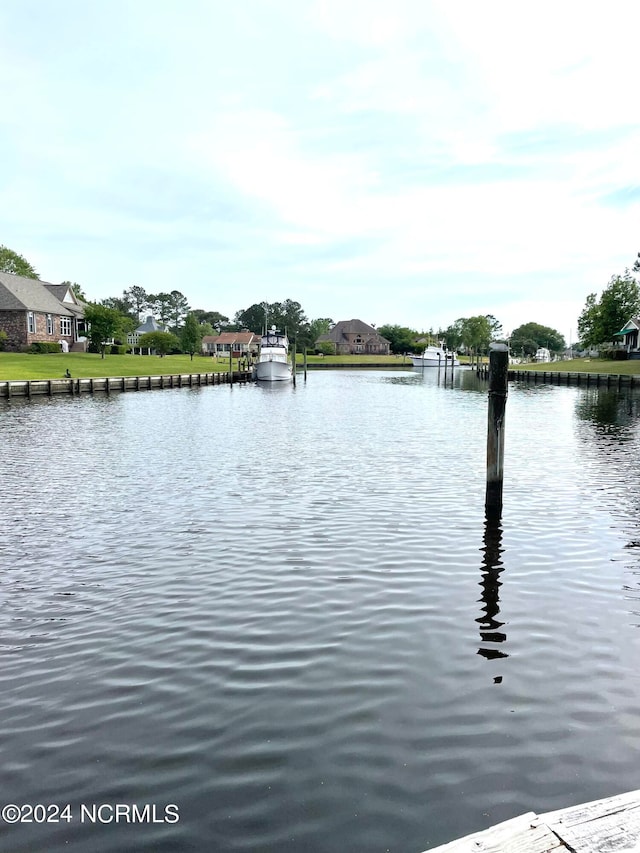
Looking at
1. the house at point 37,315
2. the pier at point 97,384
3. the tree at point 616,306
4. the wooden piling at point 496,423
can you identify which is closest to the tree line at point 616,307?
the tree at point 616,306

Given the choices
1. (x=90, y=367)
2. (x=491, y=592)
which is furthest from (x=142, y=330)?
(x=491, y=592)

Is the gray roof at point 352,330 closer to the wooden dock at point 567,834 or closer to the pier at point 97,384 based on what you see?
the pier at point 97,384

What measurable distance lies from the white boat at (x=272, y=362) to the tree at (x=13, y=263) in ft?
210

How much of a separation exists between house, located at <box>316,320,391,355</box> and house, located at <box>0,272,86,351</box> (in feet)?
319

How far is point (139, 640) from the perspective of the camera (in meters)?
8.48

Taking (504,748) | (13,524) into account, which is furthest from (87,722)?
(13,524)

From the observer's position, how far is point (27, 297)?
85625 mm

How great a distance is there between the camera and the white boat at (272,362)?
83.5 meters

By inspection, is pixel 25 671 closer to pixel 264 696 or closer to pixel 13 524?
pixel 264 696

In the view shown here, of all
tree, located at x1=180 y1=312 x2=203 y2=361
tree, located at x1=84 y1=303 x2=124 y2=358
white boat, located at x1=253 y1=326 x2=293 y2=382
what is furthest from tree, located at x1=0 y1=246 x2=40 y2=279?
white boat, located at x1=253 y1=326 x2=293 y2=382

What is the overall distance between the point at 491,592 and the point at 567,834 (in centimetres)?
698

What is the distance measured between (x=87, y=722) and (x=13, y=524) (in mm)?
8807

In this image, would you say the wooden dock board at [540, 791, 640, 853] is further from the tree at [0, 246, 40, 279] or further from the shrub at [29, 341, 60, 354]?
the tree at [0, 246, 40, 279]

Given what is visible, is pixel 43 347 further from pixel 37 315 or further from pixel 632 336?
pixel 632 336
